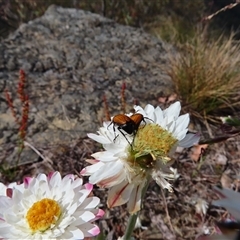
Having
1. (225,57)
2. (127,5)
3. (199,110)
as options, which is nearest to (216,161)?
(199,110)

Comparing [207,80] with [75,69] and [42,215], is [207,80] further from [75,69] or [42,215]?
[42,215]

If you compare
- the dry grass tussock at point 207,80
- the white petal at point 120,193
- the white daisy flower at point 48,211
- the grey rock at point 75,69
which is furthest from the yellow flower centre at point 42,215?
the dry grass tussock at point 207,80

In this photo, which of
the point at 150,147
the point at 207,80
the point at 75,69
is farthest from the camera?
the point at 75,69

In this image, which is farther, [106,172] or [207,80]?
[207,80]

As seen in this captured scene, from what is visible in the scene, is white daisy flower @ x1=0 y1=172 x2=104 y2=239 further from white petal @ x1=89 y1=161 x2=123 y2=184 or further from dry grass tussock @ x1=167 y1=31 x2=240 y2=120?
dry grass tussock @ x1=167 y1=31 x2=240 y2=120

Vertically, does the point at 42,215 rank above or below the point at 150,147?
below

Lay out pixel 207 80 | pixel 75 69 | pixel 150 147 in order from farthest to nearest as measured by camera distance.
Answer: pixel 75 69
pixel 207 80
pixel 150 147

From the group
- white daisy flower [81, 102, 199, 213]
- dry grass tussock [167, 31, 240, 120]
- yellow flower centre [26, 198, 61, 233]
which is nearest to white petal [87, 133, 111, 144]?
white daisy flower [81, 102, 199, 213]

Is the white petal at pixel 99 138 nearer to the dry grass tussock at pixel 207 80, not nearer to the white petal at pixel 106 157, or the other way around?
the white petal at pixel 106 157

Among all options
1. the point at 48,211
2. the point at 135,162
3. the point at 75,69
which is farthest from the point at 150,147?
the point at 75,69
